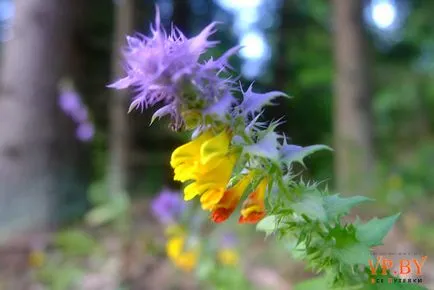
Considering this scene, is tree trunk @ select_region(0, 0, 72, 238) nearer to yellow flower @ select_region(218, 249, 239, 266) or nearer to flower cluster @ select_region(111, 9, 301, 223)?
yellow flower @ select_region(218, 249, 239, 266)

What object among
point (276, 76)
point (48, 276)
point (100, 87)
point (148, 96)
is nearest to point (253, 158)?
point (148, 96)

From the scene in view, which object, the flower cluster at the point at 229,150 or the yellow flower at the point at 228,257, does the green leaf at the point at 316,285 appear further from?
the yellow flower at the point at 228,257

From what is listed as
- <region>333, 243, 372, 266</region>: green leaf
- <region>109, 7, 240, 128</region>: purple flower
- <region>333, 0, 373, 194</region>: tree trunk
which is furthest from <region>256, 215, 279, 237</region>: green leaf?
<region>333, 0, 373, 194</region>: tree trunk

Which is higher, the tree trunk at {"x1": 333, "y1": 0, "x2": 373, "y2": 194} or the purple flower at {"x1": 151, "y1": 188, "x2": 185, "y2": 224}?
the tree trunk at {"x1": 333, "y1": 0, "x2": 373, "y2": 194}

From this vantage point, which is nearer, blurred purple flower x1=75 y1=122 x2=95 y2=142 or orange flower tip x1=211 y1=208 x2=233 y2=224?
orange flower tip x1=211 y1=208 x2=233 y2=224

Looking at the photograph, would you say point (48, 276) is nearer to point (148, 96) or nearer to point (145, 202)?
point (148, 96)
